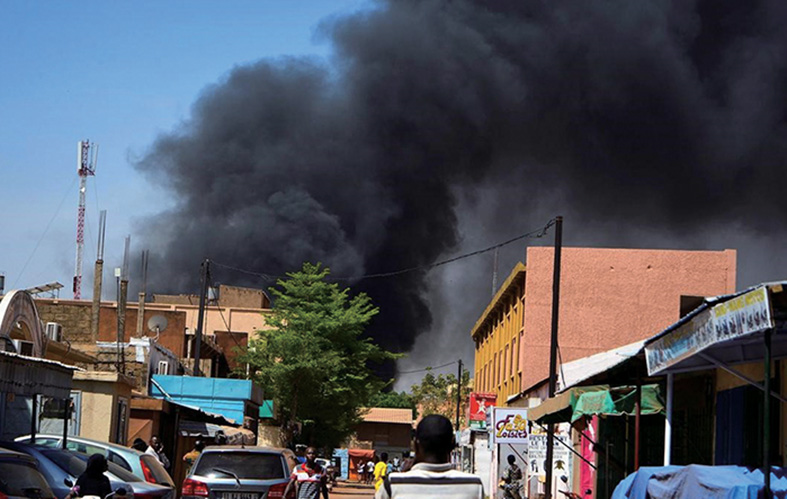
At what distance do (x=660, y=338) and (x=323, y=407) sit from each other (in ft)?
142

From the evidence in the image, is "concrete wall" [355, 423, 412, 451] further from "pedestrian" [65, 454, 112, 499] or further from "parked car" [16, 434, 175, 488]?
"pedestrian" [65, 454, 112, 499]

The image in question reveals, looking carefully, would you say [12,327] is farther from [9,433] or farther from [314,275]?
[314,275]

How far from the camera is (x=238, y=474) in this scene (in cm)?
1784

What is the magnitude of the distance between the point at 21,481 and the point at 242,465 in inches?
263

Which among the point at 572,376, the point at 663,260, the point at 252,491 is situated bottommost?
the point at 252,491

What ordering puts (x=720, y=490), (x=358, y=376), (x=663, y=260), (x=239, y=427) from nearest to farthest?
(x=720, y=490) < (x=239, y=427) < (x=663, y=260) < (x=358, y=376)

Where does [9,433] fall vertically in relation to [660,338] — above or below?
below

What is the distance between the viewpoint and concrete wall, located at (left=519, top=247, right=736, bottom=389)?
147ft

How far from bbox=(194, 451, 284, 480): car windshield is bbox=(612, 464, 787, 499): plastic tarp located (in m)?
6.95

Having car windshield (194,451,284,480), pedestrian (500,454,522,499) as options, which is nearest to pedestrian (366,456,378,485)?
pedestrian (500,454,522,499)

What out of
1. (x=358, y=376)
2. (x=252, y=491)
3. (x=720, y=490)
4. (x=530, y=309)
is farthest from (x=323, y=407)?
(x=720, y=490)

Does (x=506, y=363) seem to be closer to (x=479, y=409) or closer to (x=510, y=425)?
(x=479, y=409)

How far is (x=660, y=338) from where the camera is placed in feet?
41.4

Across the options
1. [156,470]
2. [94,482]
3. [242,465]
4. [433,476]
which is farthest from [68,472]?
[433,476]
